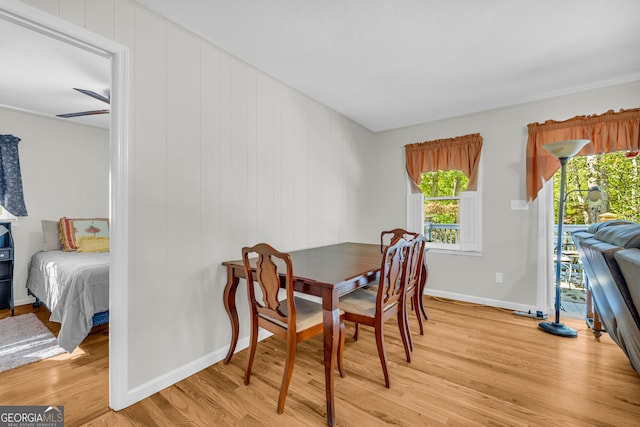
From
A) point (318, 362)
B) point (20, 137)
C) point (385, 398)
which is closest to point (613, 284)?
point (385, 398)

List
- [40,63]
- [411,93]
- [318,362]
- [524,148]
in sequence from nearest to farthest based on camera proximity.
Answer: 1. [318,362]
2. [40,63]
3. [411,93]
4. [524,148]

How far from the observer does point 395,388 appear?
1.81 m

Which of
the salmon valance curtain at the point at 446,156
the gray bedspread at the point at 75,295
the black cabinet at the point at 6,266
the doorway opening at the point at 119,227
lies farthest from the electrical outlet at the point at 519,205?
the black cabinet at the point at 6,266

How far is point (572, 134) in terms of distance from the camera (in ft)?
9.53

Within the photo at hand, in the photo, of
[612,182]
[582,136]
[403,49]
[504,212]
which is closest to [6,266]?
[403,49]

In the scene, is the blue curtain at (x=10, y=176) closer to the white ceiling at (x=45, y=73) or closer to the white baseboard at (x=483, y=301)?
the white ceiling at (x=45, y=73)

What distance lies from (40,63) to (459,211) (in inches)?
178

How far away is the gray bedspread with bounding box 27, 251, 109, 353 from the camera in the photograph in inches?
87.7

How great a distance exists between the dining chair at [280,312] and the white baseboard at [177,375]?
39cm

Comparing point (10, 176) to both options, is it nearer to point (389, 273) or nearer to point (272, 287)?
point (272, 287)

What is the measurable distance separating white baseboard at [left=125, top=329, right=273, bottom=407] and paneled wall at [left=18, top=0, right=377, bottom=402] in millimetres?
17

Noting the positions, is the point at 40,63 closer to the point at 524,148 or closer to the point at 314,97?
the point at 314,97

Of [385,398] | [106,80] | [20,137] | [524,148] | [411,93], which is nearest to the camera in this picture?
[385,398]

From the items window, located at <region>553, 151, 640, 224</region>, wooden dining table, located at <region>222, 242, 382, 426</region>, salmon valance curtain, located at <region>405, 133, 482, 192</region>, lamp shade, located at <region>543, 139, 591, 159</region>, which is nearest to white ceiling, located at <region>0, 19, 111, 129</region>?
wooden dining table, located at <region>222, 242, 382, 426</region>
